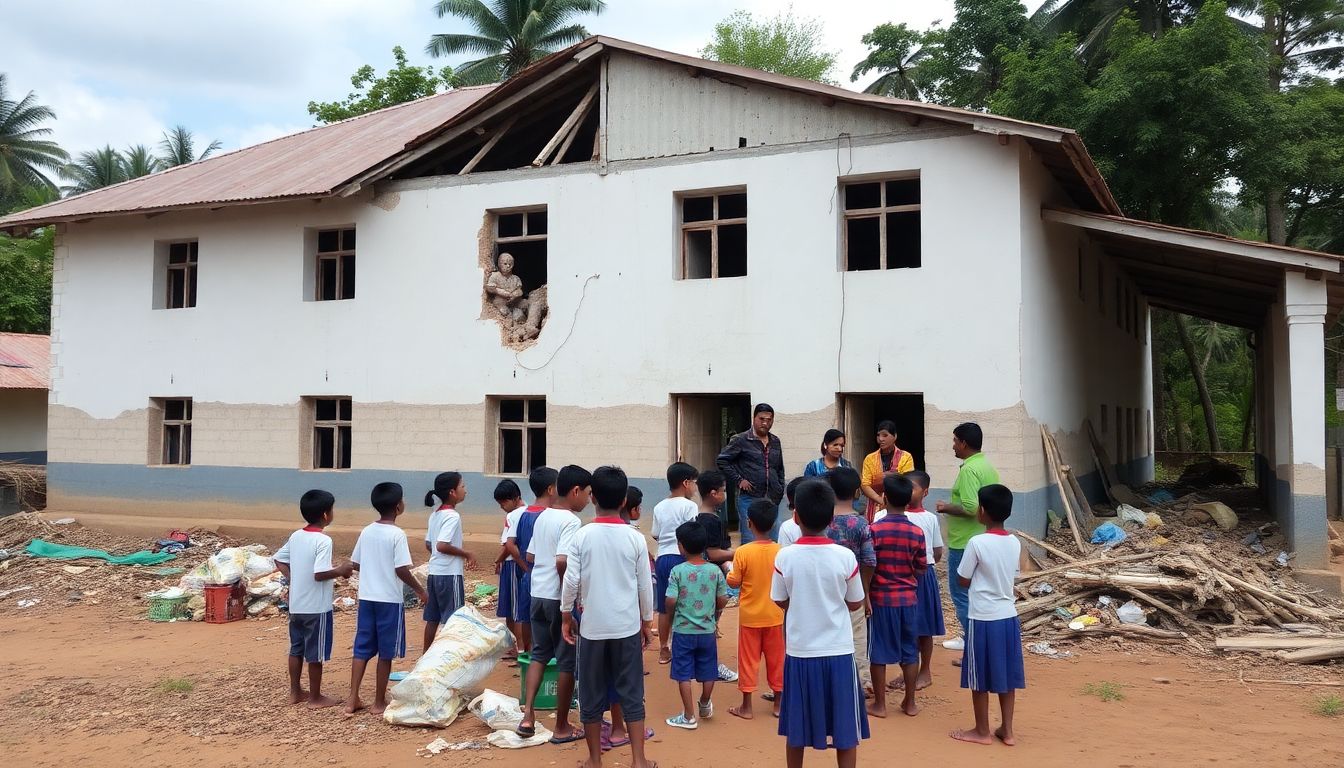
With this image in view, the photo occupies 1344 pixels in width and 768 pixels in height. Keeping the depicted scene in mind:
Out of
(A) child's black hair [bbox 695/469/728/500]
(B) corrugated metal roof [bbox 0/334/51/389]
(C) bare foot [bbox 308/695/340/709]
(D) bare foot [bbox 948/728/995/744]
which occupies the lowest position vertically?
(C) bare foot [bbox 308/695/340/709]

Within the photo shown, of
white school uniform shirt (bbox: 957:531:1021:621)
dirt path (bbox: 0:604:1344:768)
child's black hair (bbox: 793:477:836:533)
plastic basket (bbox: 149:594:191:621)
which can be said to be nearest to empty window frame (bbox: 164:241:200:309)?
plastic basket (bbox: 149:594:191:621)

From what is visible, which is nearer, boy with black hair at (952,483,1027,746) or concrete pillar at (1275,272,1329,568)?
boy with black hair at (952,483,1027,746)

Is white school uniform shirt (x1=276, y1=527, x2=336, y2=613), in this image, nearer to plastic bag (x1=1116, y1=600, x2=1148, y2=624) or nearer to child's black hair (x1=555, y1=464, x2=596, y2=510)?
child's black hair (x1=555, y1=464, x2=596, y2=510)

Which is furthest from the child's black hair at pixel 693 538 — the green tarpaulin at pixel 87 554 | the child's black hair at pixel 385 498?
the green tarpaulin at pixel 87 554

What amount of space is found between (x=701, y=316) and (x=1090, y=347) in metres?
6.84

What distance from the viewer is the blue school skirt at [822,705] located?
13.9 feet

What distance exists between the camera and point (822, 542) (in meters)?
4.39

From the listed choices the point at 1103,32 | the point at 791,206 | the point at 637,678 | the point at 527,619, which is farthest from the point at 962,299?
the point at 1103,32

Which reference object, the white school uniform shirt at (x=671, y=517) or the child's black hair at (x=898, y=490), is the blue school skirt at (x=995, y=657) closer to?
the child's black hair at (x=898, y=490)

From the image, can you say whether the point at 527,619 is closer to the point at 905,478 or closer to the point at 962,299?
the point at 905,478

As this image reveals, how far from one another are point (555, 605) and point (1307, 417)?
7886mm

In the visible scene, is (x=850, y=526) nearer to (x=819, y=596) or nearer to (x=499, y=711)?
(x=819, y=596)

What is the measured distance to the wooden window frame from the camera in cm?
1305

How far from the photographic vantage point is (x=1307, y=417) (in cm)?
908
